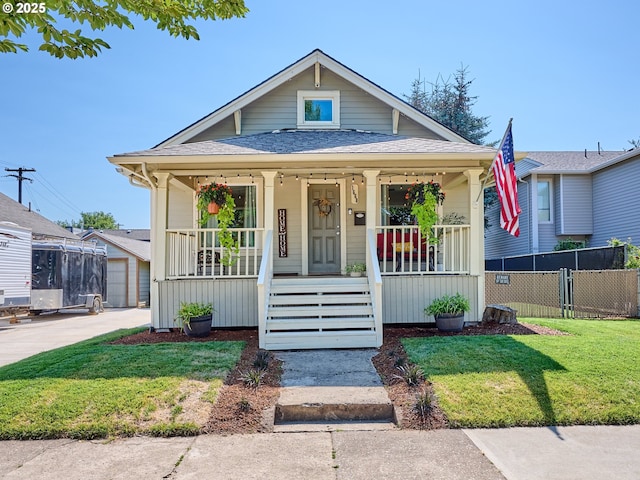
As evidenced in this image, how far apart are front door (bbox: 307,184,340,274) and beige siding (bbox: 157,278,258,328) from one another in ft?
7.98

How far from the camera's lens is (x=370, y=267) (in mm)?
7680

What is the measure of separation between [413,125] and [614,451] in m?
8.57

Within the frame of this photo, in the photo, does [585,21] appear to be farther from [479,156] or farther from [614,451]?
[614,451]

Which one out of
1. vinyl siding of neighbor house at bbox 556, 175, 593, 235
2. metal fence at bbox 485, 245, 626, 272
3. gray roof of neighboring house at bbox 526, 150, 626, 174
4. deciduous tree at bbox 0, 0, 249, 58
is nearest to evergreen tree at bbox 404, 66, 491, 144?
gray roof of neighboring house at bbox 526, 150, 626, 174

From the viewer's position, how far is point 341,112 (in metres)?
10.7

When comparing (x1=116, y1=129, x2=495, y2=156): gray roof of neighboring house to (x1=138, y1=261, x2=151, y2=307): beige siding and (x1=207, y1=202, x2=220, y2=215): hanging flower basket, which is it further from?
(x1=138, y1=261, x2=151, y2=307): beige siding

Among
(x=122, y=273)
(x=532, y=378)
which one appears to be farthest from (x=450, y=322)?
(x=122, y=273)

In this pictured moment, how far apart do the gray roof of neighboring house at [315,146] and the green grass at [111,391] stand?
362 cm

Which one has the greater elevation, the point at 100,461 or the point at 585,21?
the point at 585,21

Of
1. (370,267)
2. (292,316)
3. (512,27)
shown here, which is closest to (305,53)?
(512,27)

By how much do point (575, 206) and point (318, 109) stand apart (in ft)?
40.8

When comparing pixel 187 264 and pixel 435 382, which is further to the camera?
pixel 187 264

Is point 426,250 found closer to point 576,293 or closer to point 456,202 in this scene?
point 456,202

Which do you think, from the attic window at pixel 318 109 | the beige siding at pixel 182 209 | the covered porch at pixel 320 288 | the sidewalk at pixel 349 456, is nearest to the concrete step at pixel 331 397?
the sidewalk at pixel 349 456
